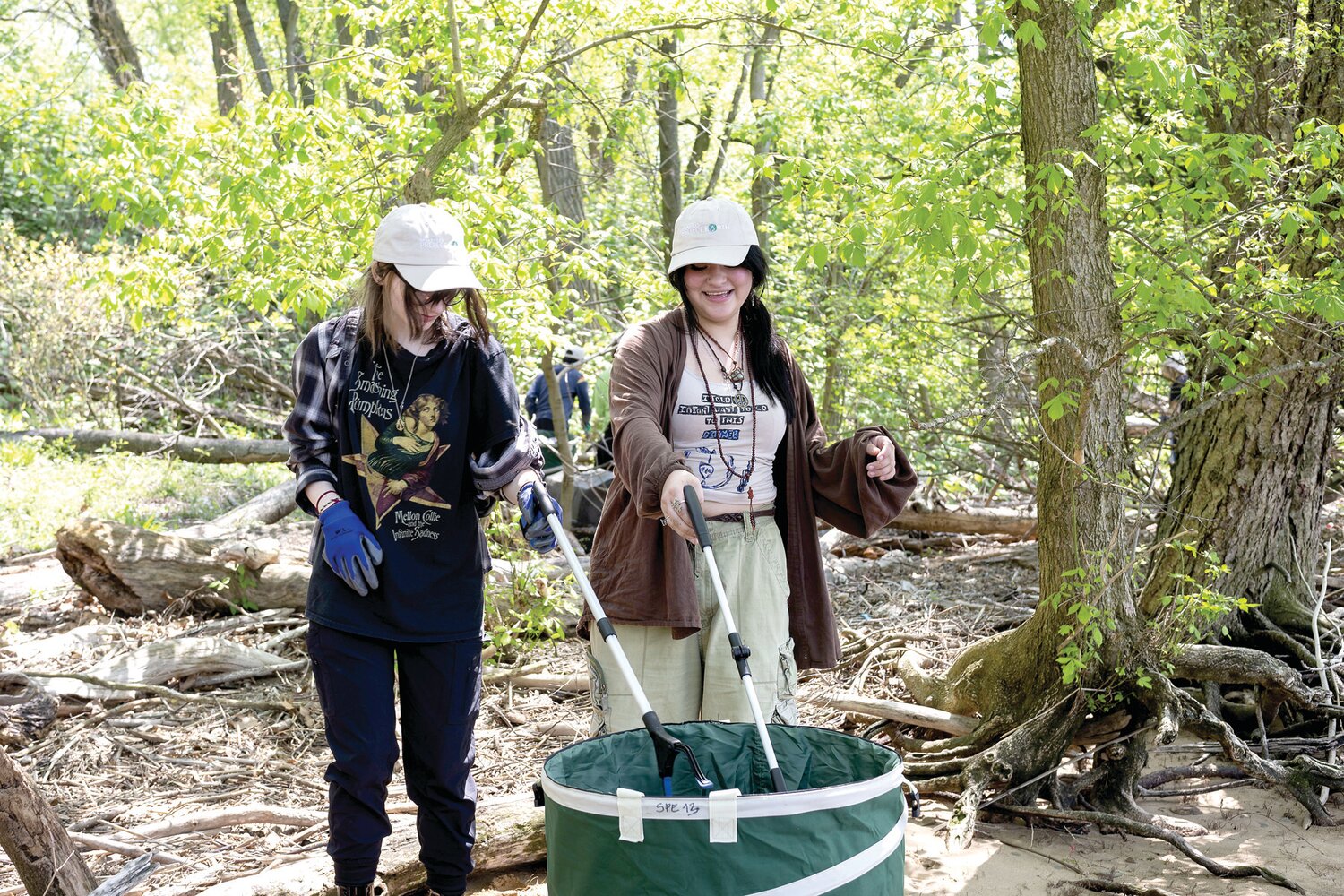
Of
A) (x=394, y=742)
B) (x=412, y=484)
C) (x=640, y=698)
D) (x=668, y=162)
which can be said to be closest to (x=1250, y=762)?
(x=640, y=698)

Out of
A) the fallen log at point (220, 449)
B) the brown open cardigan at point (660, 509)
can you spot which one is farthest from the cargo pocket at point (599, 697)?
the fallen log at point (220, 449)

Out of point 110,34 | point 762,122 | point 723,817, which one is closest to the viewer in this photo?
point 723,817

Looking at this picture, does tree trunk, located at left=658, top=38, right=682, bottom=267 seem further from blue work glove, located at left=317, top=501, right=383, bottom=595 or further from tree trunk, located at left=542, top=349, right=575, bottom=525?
blue work glove, located at left=317, top=501, right=383, bottom=595

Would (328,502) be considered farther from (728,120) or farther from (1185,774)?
(728,120)

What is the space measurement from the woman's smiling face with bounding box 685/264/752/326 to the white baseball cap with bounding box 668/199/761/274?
52 millimetres

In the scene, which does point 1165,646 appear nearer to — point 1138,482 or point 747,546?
point 1138,482

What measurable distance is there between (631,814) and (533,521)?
3.02 feet

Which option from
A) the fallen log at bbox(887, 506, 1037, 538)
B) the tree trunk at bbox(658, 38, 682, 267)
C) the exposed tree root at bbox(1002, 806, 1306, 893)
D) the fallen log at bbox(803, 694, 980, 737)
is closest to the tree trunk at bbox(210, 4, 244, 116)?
the tree trunk at bbox(658, 38, 682, 267)

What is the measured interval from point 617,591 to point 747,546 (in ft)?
1.15

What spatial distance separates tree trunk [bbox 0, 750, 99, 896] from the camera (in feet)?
9.09

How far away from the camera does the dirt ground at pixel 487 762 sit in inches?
138

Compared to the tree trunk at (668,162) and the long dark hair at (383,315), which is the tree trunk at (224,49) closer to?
the tree trunk at (668,162)

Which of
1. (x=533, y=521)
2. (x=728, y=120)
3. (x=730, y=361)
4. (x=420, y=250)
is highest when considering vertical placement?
(x=728, y=120)

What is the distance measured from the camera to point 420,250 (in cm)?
270
